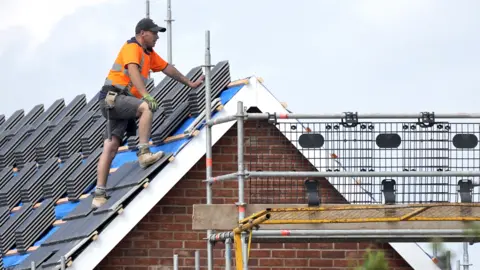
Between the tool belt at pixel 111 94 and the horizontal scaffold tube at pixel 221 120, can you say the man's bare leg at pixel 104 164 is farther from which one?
the horizontal scaffold tube at pixel 221 120

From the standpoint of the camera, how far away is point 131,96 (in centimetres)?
1672

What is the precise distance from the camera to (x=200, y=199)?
16.6 m

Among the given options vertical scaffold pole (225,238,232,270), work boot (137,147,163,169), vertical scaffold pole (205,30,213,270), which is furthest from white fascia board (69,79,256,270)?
vertical scaffold pole (225,238,232,270)

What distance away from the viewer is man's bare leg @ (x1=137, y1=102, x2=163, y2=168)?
16.3m

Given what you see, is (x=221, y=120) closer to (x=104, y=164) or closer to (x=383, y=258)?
(x=104, y=164)

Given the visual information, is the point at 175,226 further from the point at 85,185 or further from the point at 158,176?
the point at 85,185

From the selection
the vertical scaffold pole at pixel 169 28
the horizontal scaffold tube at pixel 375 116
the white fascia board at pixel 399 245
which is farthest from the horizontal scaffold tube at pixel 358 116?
the vertical scaffold pole at pixel 169 28

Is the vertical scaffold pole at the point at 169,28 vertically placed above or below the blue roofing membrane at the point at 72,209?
above

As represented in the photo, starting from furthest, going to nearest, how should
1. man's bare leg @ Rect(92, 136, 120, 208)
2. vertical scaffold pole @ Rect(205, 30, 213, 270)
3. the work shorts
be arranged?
man's bare leg @ Rect(92, 136, 120, 208) → the work shorts → vertical scaffold pole @ Rect(205, 30, 213, 270)

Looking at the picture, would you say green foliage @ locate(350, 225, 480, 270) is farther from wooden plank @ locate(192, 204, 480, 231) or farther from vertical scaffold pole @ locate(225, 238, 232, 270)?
vertical scaffold pole @ locate(225, 238, 232, 270)

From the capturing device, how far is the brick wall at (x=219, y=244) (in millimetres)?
16359

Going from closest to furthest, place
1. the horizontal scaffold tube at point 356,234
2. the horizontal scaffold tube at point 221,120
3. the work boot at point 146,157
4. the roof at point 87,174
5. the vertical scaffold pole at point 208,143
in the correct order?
the horizontal scaffold tube at point 356,234, the horizontal scaffold tube at point 221,120, the vertical scaffold pole at point 208,143, the roof at point 87,174, the work boot at point 146,157

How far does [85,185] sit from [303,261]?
3307mm

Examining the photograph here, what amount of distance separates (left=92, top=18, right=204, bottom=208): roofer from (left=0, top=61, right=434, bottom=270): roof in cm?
21
